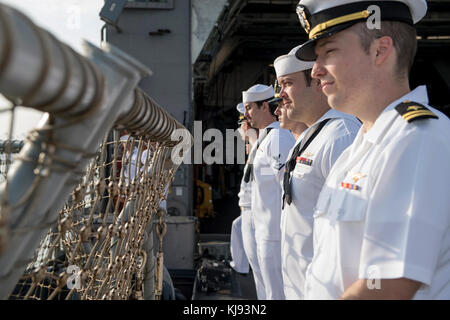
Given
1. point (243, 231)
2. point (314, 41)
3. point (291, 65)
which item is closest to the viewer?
point (314, 41)

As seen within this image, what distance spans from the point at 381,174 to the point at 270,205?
236 centimetres

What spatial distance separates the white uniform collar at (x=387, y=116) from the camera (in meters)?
0.92

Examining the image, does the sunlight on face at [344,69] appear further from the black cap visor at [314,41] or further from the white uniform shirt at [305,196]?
the white uniform shirt at [305,196]

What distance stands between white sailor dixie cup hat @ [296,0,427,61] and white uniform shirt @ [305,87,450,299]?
231 millimetres

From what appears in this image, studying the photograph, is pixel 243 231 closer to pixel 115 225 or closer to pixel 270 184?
pixel 270 184

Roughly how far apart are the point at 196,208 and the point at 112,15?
4534mm

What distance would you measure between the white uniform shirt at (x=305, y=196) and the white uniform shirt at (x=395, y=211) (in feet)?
2.93

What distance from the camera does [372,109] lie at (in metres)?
1.04

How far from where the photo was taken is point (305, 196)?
6.27ft

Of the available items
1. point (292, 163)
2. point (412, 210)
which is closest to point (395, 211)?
point (412, 210)

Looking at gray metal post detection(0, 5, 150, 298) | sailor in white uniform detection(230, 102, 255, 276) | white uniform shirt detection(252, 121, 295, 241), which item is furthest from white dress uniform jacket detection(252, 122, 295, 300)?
gray metal post detection(0, 5, 150, 298)

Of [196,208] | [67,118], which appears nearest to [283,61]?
[67,118]

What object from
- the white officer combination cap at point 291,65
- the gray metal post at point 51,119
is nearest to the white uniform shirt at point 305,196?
the white officer combination cap at point 291,65

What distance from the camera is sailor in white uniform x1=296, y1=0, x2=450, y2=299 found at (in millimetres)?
771
